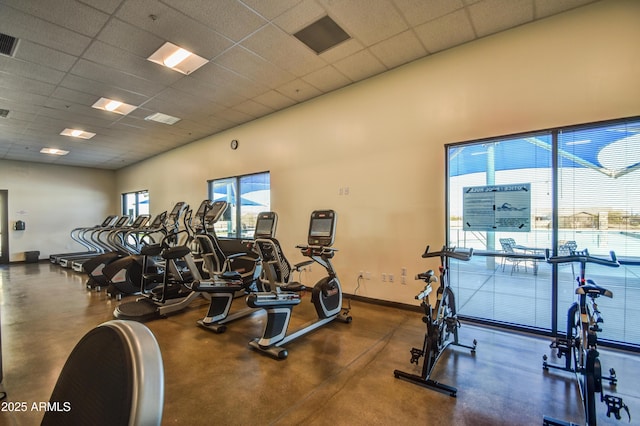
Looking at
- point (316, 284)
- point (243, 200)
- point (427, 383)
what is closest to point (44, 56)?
point (243, 200)

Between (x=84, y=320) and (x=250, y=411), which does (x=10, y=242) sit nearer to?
(x=84, y=320)

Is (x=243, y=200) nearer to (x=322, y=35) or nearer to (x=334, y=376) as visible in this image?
(x=322, y=35)

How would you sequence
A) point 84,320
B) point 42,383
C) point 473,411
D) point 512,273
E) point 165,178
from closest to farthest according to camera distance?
point 473,411, point 42,383, point 512,273, point 84,320, point 165,178

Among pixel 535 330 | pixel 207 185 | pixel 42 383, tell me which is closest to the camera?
pixel 42 383

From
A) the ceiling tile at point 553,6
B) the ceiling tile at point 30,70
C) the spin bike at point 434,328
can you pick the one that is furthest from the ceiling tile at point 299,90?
the spin bike at point 434,328

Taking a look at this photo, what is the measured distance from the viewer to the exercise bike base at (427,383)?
91.0 inches

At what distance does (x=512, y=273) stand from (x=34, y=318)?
6.60 m

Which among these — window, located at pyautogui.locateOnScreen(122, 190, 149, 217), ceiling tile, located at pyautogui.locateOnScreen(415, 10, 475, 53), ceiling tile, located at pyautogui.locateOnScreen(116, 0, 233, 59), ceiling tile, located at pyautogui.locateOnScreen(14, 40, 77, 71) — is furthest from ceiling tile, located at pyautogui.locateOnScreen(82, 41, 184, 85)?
window, located at pyautogui.locateOnScreen(122, 190, 149, 217)

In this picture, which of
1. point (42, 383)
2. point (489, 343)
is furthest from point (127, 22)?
point (489, 343)

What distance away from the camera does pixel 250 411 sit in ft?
7.13

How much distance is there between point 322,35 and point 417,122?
174cm

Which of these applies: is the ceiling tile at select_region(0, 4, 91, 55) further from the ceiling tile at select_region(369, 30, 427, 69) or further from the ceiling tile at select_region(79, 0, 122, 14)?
the ceiling tile at select_region(369, 30, 427, 69)

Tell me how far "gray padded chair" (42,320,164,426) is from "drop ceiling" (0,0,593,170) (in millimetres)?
3282

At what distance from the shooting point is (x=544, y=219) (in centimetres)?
336
